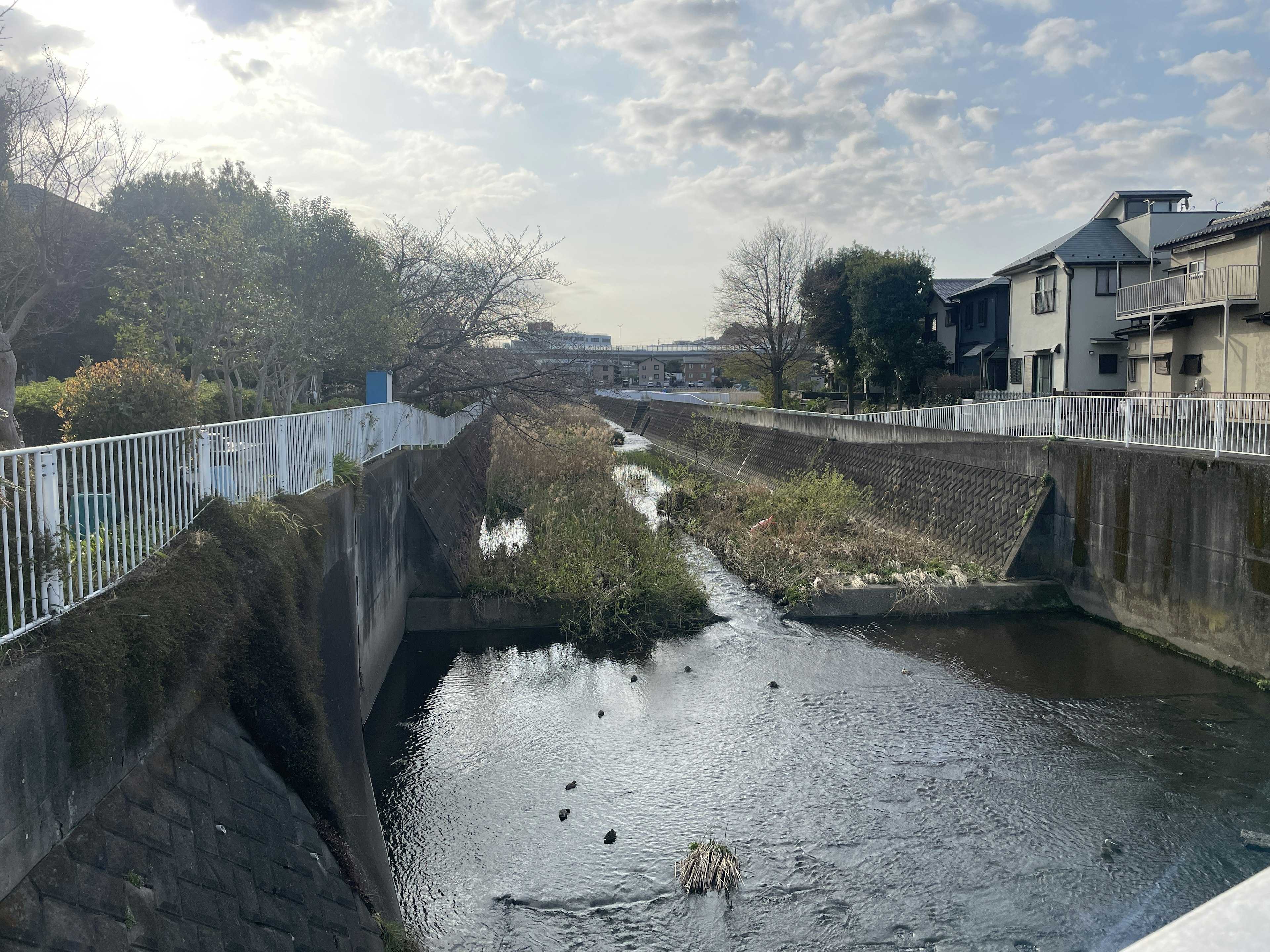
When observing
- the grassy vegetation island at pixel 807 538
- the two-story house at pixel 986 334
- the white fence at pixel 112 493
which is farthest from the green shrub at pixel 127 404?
→ the two-story house at pixel 986 334

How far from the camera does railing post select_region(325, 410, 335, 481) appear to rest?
334 inches

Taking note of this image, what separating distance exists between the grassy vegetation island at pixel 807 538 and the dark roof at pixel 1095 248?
1512cm

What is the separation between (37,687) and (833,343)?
40.1 meters

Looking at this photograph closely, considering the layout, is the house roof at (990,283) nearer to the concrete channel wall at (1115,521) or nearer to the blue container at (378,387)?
the concrete channel wall at (1115,521)

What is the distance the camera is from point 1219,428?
10.9 m

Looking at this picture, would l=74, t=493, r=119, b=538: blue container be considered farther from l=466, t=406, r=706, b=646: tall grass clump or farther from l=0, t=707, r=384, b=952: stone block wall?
l=466, t=406, r=706, b=646: tall grass clump

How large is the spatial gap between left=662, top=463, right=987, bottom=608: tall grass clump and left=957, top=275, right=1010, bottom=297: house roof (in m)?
19.6

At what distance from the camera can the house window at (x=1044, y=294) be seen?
29.8 metres

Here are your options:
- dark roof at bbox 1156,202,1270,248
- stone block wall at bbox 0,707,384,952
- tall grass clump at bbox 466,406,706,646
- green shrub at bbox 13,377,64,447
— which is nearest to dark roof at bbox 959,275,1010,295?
dark roof at bbox 1156,202,1270,248

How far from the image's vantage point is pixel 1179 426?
39.9 feet

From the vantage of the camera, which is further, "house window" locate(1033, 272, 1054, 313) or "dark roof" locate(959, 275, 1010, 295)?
"dark roof" locate(959, 275, 1010, 295)

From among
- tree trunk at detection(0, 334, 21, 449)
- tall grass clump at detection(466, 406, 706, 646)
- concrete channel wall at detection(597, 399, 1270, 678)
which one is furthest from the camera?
tall grass clump at detection(466, 406, 706, 646)

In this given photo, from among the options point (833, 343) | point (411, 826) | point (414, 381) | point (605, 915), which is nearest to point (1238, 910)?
point (605, 915)

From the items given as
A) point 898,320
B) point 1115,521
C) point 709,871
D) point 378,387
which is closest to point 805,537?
point 1115,521
